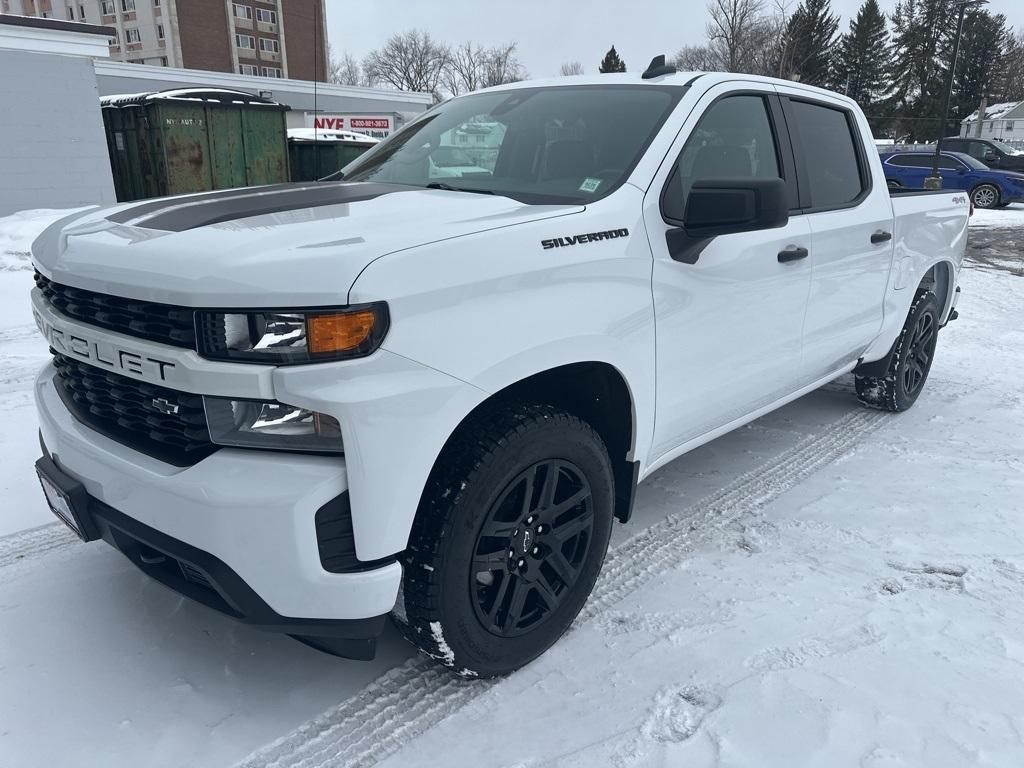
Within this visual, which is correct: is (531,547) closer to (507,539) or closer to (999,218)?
(507,539)

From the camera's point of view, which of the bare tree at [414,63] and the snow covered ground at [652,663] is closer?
the snow covered ground at [652,663]

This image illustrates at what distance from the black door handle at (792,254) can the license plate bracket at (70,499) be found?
2.67m

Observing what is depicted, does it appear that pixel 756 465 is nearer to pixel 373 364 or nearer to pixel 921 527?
pixel 921 527

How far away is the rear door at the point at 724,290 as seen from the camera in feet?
9.00

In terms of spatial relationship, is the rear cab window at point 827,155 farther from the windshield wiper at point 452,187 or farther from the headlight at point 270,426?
the headlight at point 270,426

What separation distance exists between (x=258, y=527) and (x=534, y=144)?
1.89 metres

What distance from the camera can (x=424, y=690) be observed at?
2422mm

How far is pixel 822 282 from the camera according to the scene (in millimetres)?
3594

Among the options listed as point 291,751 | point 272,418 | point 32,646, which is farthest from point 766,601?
point 32,646

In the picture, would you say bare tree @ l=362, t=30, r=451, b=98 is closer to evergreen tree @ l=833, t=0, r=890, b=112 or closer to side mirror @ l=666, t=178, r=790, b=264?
evergreen tree @ l=833, t=0, r=890, b=112

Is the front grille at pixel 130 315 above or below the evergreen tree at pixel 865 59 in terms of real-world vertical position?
below

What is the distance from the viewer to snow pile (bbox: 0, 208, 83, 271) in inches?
330

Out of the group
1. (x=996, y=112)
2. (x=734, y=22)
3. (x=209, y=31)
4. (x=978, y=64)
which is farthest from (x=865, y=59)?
(x=209, y=31)

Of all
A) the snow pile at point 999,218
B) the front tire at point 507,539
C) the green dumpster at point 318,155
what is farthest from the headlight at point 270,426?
the snow pile at point 999,218
